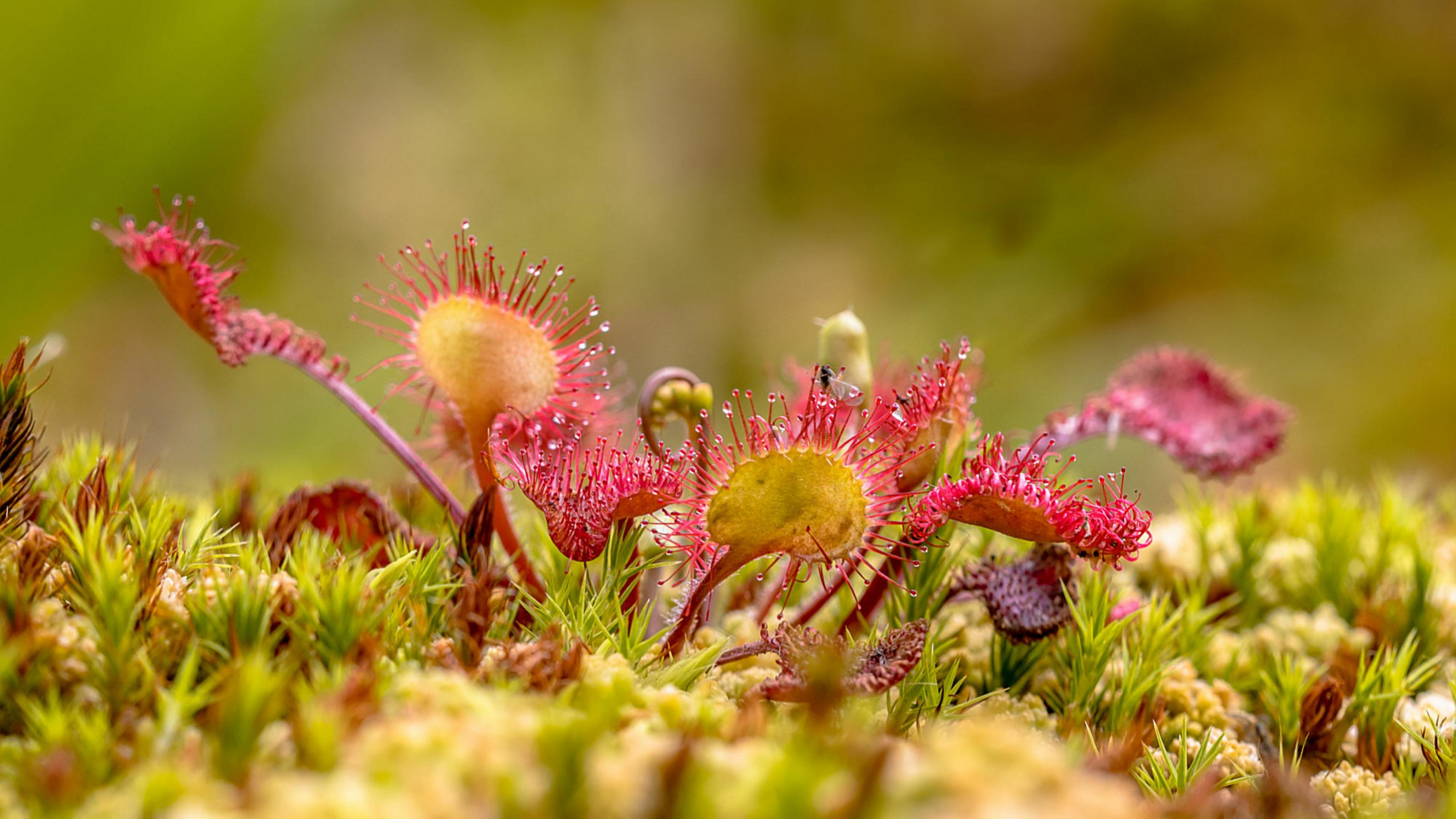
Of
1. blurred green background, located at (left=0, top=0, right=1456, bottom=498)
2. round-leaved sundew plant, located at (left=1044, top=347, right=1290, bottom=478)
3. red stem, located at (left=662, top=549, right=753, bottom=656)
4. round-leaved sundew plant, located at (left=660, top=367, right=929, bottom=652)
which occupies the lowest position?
red stem, located at (left=662, top=549, right=753, bottom=656)

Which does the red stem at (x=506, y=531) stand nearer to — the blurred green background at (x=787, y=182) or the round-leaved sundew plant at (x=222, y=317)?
the round-leaved sundew plant at (x=222, y=317)

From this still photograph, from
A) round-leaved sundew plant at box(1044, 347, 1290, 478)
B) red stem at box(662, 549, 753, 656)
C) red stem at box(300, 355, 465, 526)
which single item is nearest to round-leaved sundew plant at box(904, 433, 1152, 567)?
red stem at box(662, 549, 753, 656)

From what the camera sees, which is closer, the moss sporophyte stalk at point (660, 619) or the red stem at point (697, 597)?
Answer: the moss sporophyte stalk at point (660, 619)

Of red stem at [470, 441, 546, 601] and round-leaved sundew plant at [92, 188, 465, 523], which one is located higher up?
round-leaved sundew plant at [92, 188, 465, 523]

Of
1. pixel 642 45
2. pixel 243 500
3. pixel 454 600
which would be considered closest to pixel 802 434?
pixel 454 600

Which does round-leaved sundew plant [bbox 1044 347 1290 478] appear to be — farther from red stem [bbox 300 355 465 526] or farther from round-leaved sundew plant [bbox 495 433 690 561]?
red stem [bbox 300 355 465 526]

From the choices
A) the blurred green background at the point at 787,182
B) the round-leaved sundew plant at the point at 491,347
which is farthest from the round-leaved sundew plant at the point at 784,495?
the blurred green background at the point at 787,182
